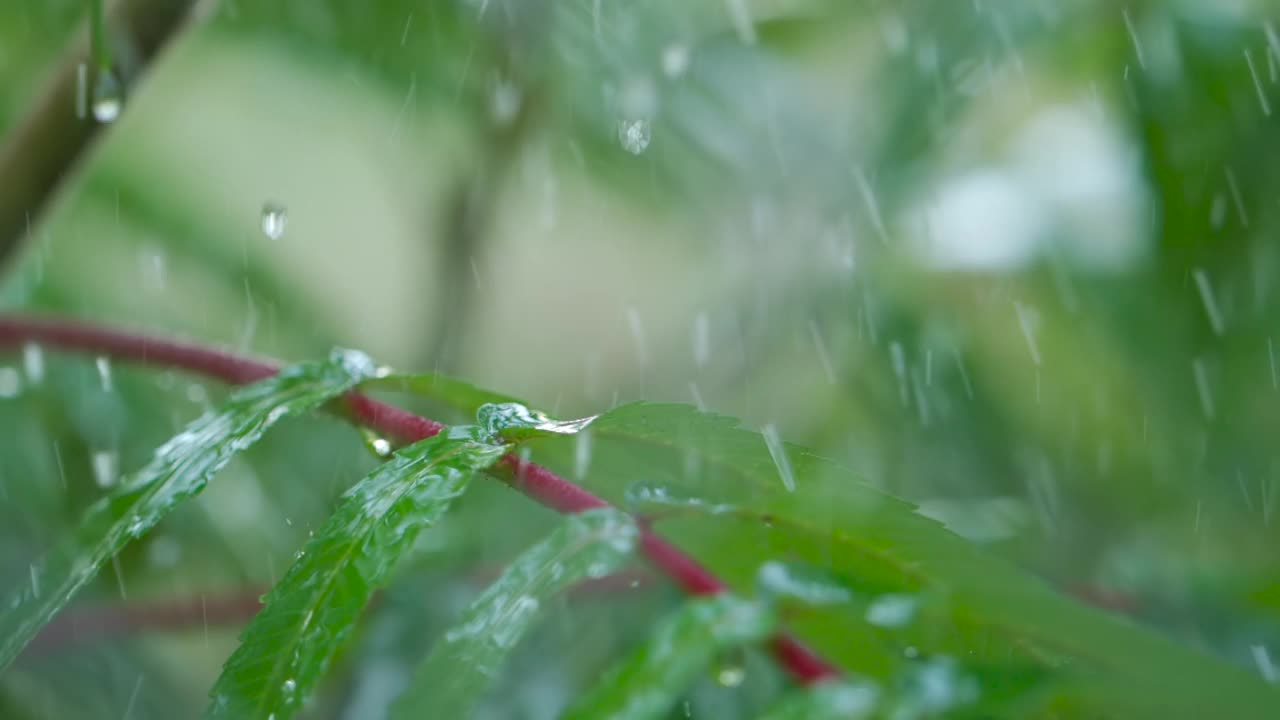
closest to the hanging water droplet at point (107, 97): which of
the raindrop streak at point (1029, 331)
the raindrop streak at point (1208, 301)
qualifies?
the raindrop streak at point (1208, 301)

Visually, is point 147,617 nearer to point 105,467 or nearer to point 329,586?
point 105,467

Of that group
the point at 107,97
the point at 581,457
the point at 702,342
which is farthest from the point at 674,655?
the point at 702,342

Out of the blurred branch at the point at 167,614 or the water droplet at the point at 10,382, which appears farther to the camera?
the water droplet at the point at 10,382

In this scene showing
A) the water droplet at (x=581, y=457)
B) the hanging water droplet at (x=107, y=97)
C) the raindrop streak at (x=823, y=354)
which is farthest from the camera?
the raindrop streak at (x=823, y=354)

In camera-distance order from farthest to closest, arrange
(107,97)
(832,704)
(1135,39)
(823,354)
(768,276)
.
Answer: (768,276) < (823,354) < (1135,39) < (107,97) < (832,704)

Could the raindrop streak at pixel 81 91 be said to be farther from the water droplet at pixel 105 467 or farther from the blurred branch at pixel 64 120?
the water droplet at pixel 105 467

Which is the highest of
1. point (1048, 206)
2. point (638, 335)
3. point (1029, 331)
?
point (1048, 206)

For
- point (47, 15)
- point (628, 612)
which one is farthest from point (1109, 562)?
point (47, 15)
